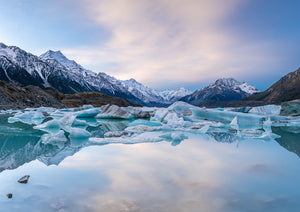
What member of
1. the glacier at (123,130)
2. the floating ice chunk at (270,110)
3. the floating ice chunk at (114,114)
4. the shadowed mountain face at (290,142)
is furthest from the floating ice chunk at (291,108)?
the floating ice chunk at (114,114)

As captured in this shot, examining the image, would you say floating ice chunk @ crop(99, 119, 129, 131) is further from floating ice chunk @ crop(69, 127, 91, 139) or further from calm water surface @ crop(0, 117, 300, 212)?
calm water surface @ crop(0, 117, 300, 212)

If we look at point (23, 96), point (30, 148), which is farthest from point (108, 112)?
point (23, 96)

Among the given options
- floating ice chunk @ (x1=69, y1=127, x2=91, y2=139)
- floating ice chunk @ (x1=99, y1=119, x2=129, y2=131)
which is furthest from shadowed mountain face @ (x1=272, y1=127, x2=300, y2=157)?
floating ice chunk @ (x1=99, y1=119, x2=129, y2=131)

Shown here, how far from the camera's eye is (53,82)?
120188 millimetres

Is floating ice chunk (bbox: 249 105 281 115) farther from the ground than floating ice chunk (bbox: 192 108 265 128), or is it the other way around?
floating ice chunk (bbox: 249 105 281 115)

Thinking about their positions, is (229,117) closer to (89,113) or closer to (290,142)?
(290,142)

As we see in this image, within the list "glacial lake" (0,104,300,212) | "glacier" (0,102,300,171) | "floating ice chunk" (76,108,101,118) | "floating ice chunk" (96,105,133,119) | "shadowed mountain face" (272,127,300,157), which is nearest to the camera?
"glacial lake" (0,104,300,212)

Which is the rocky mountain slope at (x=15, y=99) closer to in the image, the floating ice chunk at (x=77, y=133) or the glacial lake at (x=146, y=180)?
the floating ice chunk at (x=77, y=133)

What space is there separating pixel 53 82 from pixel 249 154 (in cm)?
13101

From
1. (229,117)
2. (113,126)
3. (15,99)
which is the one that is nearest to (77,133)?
(113,126)

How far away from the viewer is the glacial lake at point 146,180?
210 centimetres

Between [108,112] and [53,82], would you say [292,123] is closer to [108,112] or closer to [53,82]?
[108,112]

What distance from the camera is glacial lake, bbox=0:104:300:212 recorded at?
2.10m

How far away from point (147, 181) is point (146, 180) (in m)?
0.04
